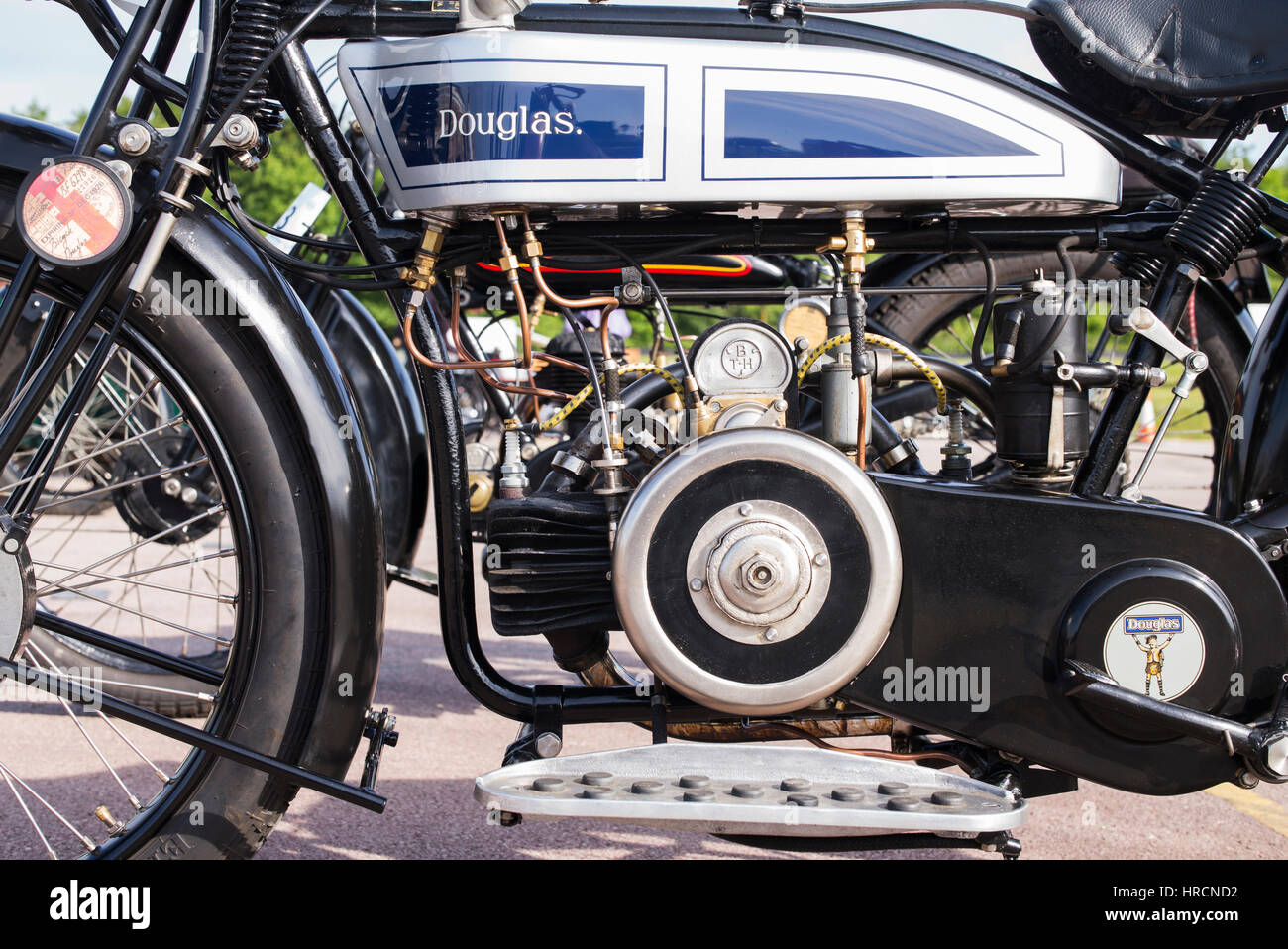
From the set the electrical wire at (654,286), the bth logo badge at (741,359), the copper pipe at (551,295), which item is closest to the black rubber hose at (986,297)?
the bth logo badge at (741,359)

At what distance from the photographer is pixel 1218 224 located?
181cm

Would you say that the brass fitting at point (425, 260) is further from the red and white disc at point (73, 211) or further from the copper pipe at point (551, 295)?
the red and white disc at point (73, 211)

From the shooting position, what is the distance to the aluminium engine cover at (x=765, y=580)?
1696 millimetres

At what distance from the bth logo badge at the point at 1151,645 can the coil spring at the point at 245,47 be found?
5.33ft

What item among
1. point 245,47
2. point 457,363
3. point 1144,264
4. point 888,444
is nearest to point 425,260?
point 457,363

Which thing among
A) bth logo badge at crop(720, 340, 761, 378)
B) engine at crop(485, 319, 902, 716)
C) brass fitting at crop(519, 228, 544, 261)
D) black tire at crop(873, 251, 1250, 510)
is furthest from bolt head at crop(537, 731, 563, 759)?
black tire at crop(873, 251, 1250, 510)

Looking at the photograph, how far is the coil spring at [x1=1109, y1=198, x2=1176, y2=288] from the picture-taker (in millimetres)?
1938

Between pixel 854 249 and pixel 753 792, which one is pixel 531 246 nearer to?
pixel 854 249

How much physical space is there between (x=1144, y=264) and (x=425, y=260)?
125 cm

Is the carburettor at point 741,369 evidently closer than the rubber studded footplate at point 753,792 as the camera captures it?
No

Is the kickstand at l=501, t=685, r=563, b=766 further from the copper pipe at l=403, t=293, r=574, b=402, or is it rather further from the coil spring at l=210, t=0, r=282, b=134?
the coil spring at l=210, t=0, r=282, b=134

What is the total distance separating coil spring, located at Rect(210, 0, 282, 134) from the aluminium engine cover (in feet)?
2.98
